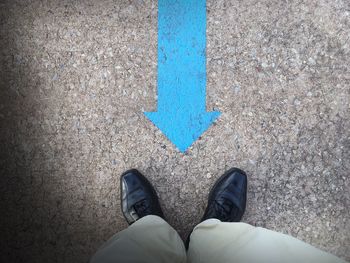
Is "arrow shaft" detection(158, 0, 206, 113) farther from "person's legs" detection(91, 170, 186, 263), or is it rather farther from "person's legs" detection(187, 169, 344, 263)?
"person's legs" detection(187, 169, 344, 263)

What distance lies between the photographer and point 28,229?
226 cm

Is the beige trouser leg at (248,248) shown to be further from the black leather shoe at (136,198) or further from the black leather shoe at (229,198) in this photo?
the black leather shoe at (136,198)

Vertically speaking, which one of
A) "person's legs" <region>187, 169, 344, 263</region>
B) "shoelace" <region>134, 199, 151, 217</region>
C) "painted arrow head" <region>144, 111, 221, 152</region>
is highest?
"painted arrow head" <region>144, 111, 221, 152</region>

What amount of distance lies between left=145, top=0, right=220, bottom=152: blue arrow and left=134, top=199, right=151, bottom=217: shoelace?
16.4 inches

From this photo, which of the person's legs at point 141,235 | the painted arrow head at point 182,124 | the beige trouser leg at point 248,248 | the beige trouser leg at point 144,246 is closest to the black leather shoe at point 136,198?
the person's legs at point 141,235

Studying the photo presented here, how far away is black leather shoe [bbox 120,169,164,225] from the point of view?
221 cm

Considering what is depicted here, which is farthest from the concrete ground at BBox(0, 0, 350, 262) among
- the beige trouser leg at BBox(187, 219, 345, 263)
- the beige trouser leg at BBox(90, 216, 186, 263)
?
the beige trouser leg at BBox(187, 219, 345, 263)

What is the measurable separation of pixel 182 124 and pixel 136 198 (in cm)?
54

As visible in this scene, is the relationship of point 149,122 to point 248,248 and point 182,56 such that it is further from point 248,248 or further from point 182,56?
point 248,248

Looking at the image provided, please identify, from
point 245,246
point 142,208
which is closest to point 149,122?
point 142,208

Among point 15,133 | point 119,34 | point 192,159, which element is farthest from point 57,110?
point 192,159

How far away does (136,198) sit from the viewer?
221 cm

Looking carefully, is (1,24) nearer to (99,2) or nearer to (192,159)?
(99,2)

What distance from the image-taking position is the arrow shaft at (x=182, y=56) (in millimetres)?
2297
